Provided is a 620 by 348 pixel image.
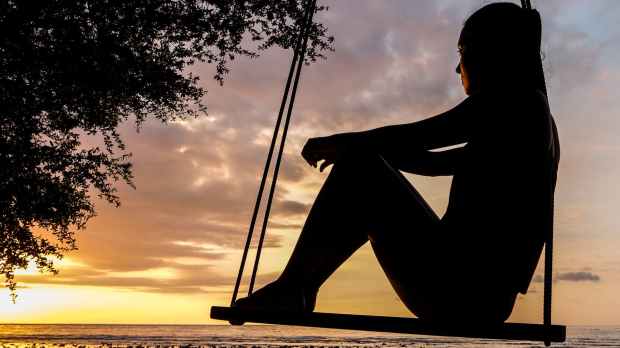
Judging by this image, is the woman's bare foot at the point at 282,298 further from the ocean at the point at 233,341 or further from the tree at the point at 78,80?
the ocean at the point at 233,341

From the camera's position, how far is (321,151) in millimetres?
2848

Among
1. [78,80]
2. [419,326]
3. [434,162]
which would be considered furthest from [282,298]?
[78,80]

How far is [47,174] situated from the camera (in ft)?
33.3

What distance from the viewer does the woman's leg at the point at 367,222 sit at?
2604 mm

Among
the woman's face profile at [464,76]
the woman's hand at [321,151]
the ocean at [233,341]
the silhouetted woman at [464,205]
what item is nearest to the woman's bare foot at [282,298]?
the silhouetted woman at [464,205]

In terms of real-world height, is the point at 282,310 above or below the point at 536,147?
below

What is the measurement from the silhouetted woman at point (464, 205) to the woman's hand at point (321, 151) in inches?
0.8

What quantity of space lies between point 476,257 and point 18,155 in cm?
871

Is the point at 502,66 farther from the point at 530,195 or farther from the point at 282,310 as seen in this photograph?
the point at 282,310

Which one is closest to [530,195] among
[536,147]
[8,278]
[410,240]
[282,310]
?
[536,147]

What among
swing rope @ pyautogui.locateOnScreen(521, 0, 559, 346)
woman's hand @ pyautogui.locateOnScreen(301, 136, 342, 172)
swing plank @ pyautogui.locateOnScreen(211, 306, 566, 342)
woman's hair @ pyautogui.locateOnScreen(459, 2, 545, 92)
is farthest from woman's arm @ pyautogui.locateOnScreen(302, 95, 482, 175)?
swing plank @ pyautogui.locateOnScreen(211, 306, 566, 342)

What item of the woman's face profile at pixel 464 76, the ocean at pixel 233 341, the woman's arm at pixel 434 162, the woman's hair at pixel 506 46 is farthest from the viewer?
the ocean at pixel 233 341

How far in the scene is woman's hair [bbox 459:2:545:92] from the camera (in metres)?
2.71

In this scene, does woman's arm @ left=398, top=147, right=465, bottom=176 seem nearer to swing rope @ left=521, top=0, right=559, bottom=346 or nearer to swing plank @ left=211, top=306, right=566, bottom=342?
swing rope @ left=521, top=0, right=559, bottom=346
